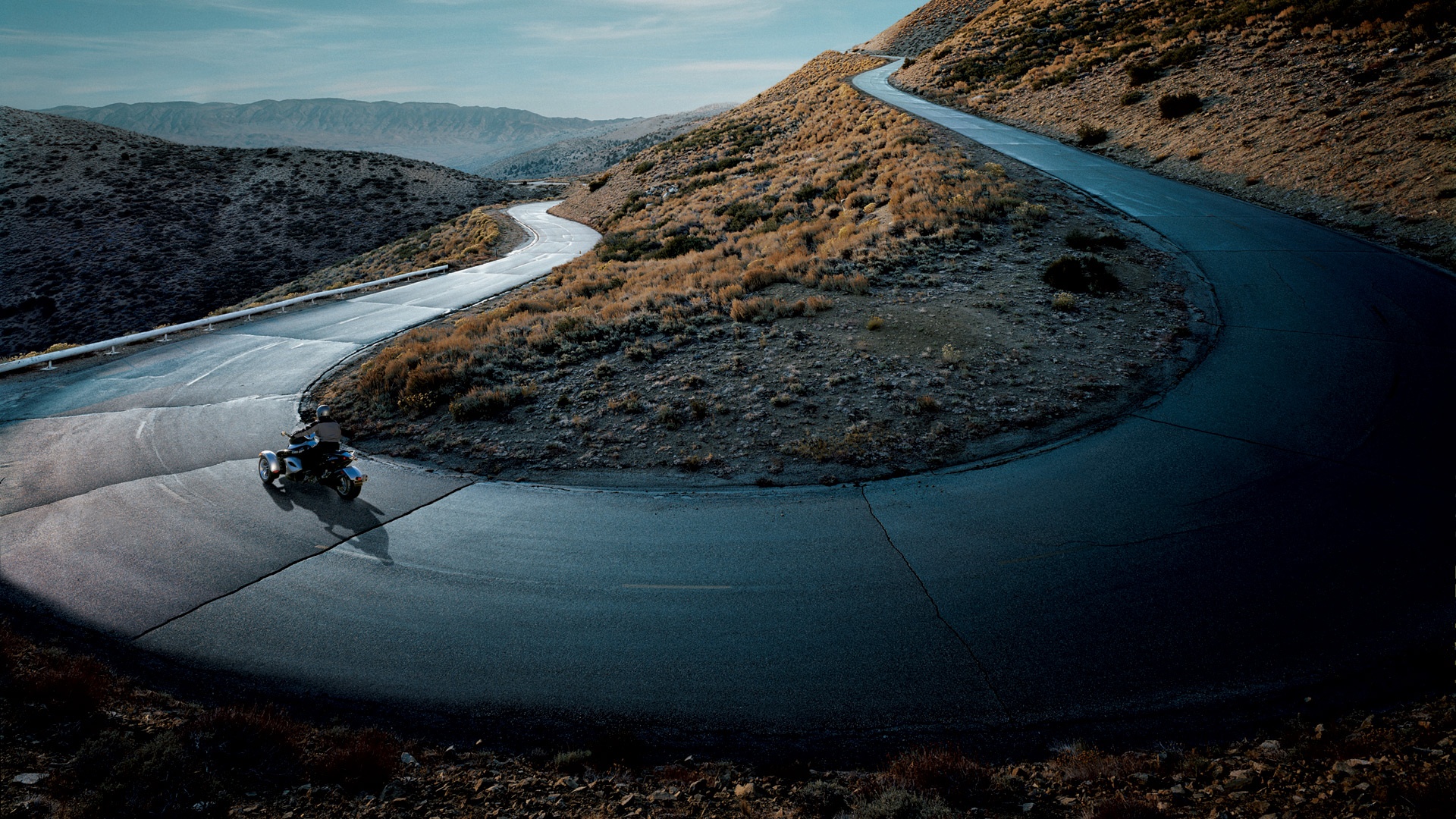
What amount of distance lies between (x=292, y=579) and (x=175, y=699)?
1801mm

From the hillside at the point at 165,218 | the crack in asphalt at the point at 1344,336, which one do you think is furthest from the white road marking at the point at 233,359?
the hillside at the point at 165,218

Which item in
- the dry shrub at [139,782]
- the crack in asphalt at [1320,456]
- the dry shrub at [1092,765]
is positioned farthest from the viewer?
the crack in asphalt at [1320,456]

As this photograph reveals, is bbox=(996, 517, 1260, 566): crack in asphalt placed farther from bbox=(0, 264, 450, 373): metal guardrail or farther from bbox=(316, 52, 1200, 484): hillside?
bbox=(0, 264, 450, 373): metal guardrail

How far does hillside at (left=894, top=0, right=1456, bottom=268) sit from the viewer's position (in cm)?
1791

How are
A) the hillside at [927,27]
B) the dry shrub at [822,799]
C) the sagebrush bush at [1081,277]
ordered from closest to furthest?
the dry shrub at [822,799]
the sagebrush bush at [1081,277]
the hillside at [927,27]

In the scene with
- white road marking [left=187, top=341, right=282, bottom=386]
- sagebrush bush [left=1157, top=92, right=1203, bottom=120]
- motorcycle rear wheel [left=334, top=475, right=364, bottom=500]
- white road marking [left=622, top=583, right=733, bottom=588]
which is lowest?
white road marking [left=622, top=583, right=733, bottom=588]

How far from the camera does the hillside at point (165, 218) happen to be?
3816 cm

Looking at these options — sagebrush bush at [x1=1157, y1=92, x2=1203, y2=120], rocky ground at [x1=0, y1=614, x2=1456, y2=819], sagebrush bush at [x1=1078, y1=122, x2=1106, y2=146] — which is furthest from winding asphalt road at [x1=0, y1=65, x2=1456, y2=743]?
sagebrush bush at [x1=1078, y1=122, x2=1106, y2=146]

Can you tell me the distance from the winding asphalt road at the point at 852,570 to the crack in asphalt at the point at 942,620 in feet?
0.08

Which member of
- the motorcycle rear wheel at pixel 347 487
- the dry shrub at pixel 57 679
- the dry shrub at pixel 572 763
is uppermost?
the motorcycle rear wheel at pixel 347 487

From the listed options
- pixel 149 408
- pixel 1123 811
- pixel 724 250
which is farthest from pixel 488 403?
pixel 724 250

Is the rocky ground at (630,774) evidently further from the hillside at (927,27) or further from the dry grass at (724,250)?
the hillside at (927,27)

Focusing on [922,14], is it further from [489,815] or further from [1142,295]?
[489,815]

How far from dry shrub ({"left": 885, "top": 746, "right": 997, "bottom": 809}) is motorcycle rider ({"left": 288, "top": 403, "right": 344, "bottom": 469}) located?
8.63 m
